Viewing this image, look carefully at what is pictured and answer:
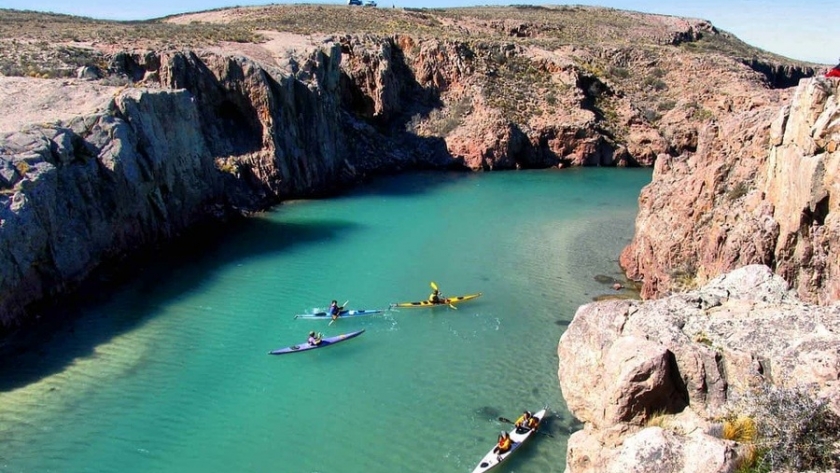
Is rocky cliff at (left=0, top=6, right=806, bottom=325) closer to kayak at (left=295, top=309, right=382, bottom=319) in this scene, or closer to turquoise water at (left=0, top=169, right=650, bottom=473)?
turquoise water at (left=0, top=169, right=650, bottom=473)

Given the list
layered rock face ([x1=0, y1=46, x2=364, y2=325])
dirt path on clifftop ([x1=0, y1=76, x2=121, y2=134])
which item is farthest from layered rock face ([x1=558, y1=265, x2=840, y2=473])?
dirt path on clifftop ([x1=0, y1=76, x2=121, y2=134])

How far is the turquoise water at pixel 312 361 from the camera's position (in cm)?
1516

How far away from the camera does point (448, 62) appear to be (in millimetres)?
57406

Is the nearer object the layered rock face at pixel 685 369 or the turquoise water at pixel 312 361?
the layered rock face at pixel 685 369

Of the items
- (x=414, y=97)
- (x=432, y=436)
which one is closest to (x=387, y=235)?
(x=432, y=436)

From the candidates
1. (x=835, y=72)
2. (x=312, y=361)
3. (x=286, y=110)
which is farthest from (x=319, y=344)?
(x=286, y=110)

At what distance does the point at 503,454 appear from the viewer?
14727 mm

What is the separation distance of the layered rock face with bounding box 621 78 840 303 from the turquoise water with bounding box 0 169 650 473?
132 inches

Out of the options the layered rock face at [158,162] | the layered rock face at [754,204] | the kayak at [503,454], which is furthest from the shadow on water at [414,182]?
the kayak at [503,454]

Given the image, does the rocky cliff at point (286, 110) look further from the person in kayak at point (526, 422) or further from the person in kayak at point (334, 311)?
the person in kayak at point (526, 422)

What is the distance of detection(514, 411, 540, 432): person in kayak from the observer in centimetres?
1549

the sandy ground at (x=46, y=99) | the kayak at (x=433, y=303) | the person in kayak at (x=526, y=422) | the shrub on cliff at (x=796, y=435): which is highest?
the sandy ground at (x=46, y=99)

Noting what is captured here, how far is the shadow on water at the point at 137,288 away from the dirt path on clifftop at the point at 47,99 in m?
6.78

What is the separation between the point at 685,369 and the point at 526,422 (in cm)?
671
